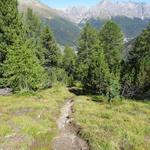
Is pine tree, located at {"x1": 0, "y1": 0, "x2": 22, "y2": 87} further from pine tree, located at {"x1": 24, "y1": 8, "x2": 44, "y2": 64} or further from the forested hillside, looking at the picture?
pine tree, located at {"x1": 24, "y1": 8, "x2": 44, "y2": 64}

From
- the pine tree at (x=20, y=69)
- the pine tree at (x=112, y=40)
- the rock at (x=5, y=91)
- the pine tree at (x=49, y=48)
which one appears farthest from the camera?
the pine tree at (x=49, y=48)

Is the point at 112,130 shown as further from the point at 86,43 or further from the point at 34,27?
the point at 34,27

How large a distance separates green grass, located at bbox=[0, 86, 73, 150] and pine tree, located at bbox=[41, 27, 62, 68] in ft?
155

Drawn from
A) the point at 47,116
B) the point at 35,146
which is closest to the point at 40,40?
the point at 47,116

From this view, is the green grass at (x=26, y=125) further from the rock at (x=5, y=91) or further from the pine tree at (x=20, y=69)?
the rock at (x=5, y=91)

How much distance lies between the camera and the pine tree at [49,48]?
303 ft

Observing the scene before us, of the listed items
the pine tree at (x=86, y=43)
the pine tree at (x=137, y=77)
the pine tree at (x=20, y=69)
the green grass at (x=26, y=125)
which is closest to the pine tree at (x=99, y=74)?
the pine tree at (x=137, y=77)

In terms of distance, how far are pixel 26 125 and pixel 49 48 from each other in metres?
64.0

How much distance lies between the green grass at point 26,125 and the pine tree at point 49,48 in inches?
1855

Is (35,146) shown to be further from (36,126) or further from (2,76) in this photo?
(2,76)

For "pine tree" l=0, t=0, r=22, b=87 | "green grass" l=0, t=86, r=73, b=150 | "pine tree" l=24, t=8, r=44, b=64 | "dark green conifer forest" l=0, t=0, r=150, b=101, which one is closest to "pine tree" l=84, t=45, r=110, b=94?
"dark green conifer forest" l=0, t=0, r=150, b=101

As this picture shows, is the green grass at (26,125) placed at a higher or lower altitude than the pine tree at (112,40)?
lower

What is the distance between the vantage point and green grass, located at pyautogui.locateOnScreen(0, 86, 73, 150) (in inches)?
1041

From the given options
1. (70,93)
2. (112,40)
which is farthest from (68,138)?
(112,40)
